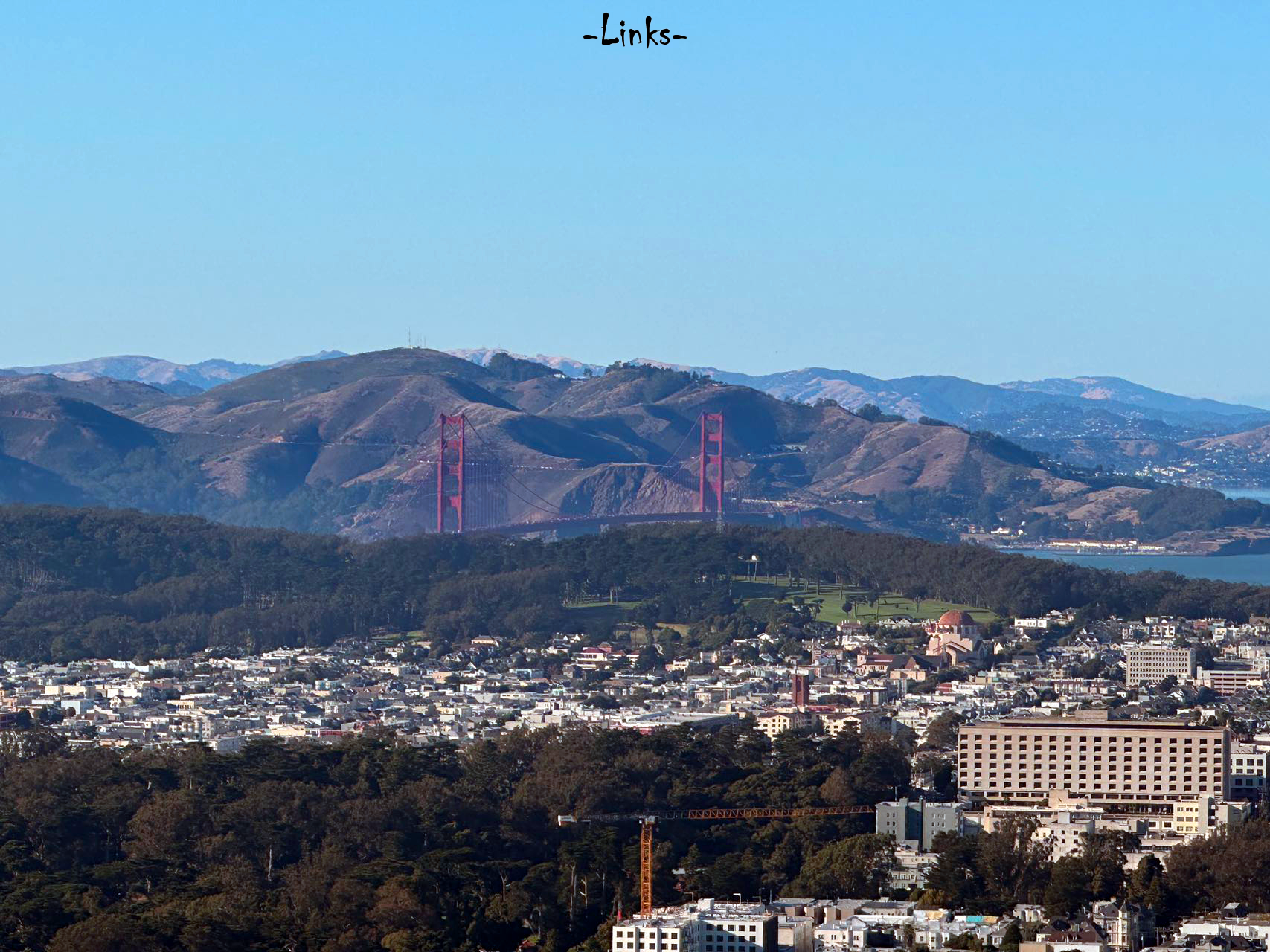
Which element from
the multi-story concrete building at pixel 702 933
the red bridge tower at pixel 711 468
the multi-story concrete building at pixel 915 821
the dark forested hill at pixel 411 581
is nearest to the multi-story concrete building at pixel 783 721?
the multi-story concrete building at pixel 915 821

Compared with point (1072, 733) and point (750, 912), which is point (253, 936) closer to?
point (750, 912)

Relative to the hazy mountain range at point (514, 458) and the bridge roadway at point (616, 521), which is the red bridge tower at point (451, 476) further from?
the bridge roadway at point (616, 521)

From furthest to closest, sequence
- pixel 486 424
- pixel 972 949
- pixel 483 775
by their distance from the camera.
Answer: pixel 486 424 < pixel 483 775 < pixel 972 949

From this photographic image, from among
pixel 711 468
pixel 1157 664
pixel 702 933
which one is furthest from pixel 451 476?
pixel 702 933

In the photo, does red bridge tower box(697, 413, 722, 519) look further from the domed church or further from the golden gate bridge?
the domed church

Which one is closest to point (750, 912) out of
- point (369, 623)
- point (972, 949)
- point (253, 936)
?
point (972, 949)

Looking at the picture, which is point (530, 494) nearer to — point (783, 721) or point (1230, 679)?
point (1230, 679)

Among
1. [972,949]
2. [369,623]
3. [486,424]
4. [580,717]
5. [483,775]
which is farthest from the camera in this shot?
[486,424]
